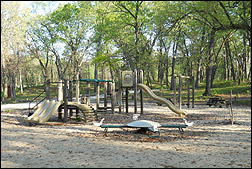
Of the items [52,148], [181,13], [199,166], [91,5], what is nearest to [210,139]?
[199,166]

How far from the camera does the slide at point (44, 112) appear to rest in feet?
34.8

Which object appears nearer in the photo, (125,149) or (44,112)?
(125,149)

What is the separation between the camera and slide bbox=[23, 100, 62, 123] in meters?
10.6

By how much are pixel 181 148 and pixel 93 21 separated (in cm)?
3062

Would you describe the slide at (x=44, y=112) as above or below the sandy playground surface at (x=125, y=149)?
above

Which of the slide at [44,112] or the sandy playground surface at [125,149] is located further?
the slide at [44,112]

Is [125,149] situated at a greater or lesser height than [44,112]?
lesser

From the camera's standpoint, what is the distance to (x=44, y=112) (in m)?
11.4

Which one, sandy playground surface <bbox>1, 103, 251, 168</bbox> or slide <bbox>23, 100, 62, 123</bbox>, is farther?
slide <bbox>23, 100, 62, 123</bbox>

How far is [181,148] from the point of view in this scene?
668 centimetres

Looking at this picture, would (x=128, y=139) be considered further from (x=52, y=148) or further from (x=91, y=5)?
(x=91, y=5)

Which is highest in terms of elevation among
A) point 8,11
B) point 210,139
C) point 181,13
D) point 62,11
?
point 62,11

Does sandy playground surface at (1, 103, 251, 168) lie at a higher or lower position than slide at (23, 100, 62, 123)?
lower

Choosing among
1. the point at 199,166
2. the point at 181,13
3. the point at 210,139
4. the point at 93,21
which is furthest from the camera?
the point at 93,21
